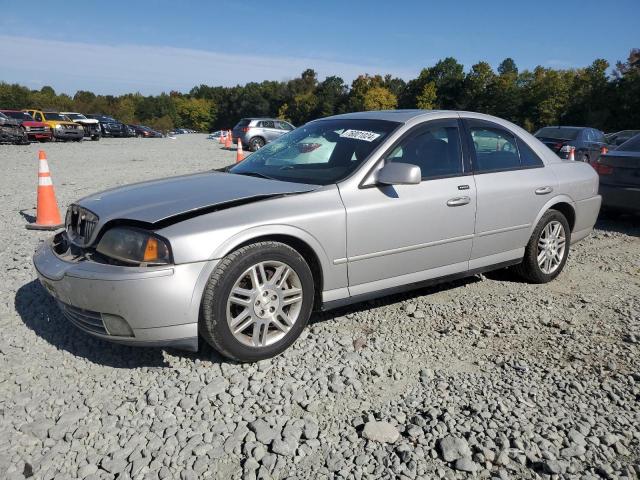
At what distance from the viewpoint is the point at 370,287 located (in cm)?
349

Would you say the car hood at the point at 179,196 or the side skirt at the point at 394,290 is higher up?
the car hood at the point at 179,196

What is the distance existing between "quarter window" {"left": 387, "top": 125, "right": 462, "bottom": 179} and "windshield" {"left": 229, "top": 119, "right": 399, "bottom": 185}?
0.57 feet

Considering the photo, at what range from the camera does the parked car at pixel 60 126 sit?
87.7 feet

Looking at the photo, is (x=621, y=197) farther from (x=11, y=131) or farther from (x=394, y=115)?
(x=11, y=131)

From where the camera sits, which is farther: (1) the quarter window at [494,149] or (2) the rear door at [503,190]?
(1) the quarter window at [494,149]

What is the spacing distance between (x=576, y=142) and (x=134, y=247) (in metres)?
13.4

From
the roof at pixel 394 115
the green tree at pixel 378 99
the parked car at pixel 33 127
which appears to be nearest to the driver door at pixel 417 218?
the roof at pixel 394 115

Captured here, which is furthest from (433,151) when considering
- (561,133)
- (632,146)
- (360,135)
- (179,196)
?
(561,133)

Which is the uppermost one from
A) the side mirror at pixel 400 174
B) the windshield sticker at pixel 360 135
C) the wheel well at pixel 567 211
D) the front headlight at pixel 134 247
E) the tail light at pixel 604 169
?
the windshield sticker at pixel 360 135

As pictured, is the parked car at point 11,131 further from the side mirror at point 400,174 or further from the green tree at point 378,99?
the green tree at point 378,99

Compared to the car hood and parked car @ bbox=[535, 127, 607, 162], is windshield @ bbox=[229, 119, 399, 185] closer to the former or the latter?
the car hood

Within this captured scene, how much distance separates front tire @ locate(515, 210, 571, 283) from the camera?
4.49 meters

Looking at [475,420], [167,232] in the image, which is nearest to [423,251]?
[475,420]

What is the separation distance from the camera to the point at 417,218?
3.59 meters
